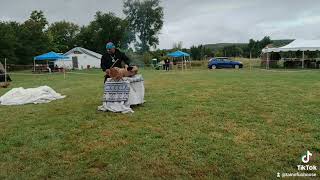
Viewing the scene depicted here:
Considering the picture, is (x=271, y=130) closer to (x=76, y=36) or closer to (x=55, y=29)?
(x=76, y=36)

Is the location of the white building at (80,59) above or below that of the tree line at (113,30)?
below

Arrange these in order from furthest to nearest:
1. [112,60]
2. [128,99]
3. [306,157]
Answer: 1. [112,60]
2. [128,99]
3. [306,157]

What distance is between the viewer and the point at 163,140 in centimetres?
582

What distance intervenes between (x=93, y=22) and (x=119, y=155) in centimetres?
6532

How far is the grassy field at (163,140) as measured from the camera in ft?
15.3

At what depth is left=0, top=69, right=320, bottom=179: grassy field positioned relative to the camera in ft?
15.3

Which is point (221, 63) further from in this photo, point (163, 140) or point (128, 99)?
point (163, 140)

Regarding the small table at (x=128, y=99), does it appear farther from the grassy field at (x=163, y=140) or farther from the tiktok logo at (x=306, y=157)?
the tiktok logo at (x=306, y=157)

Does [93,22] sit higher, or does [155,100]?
[93,22]

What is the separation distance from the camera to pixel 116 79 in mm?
8430

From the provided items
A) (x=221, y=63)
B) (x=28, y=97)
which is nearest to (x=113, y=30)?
(x=221, y=63)

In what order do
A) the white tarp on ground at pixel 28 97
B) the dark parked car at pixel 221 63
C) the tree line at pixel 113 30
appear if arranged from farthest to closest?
the tree line at pixel 113 30 < the dark parked car at pixel 221 63 < the white tarp on ground at pixel 28 97

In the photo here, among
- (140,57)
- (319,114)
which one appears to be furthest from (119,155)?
(140,57)

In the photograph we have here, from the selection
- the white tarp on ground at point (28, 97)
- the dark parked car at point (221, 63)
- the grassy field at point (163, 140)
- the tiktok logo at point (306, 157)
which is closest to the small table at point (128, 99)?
the grassy field at point (163, 140)
